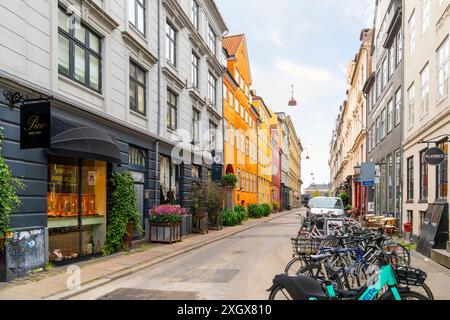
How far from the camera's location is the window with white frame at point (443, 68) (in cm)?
1332

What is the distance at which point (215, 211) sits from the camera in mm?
23625

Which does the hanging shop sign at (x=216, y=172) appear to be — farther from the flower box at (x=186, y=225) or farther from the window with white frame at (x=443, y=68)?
the window with white frame at (x=443, y=68)

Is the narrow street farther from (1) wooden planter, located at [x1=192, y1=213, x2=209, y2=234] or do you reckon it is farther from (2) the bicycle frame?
(1) wooden planter, located at [x1=192, y1=213, x2=209, y2=234]

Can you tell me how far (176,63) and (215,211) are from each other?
8114 millimetres

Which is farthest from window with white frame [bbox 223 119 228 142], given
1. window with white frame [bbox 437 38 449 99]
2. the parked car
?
window with white frame [bbox 437 38 449 99]

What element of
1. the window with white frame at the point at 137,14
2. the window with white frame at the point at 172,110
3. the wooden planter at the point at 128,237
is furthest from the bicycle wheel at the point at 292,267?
the window with white frame at the point at 172,110

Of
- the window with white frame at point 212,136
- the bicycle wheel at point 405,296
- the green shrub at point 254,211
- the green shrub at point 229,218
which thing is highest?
the window with white frame at point 212,136

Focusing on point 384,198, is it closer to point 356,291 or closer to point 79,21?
point 79,21

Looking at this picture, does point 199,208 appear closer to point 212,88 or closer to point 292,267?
point 212,88

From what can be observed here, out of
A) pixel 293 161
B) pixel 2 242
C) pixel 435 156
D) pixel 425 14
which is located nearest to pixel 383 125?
pixel 425 14

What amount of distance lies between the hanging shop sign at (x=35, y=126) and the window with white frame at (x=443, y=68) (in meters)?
11.4
